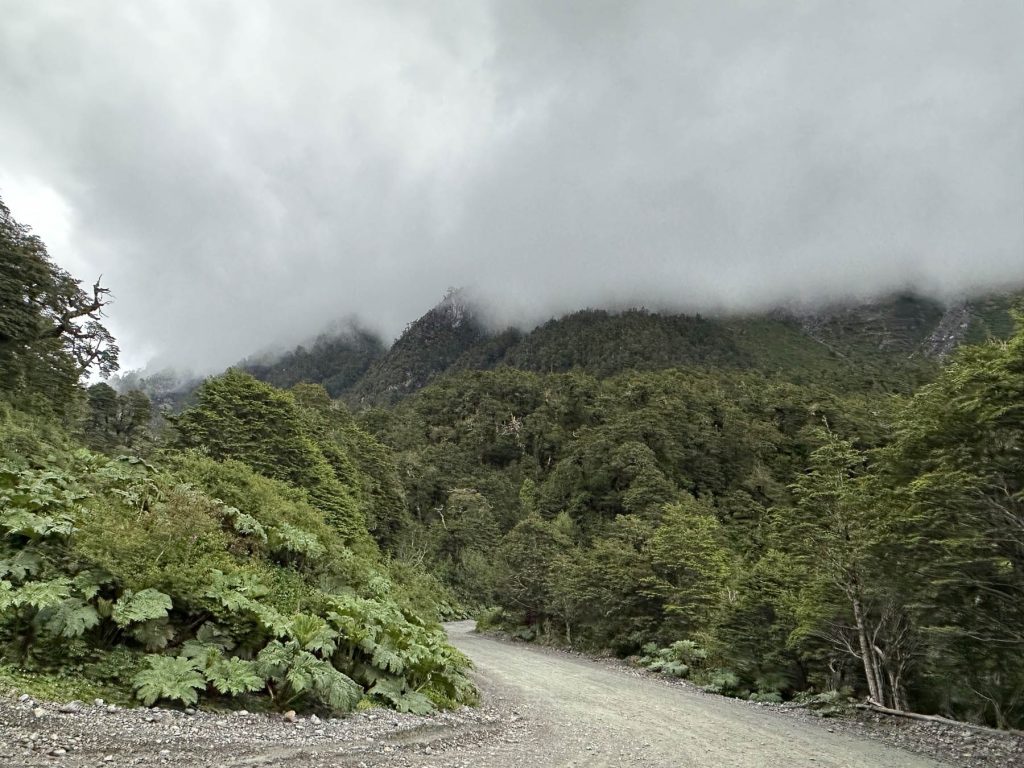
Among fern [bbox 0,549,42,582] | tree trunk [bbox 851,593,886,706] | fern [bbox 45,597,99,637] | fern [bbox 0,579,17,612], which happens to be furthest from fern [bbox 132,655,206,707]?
tree trunk [bbox 851,593,886,706]

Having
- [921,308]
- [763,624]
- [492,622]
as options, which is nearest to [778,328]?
[921,308]

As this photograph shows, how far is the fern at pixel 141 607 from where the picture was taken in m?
7.44

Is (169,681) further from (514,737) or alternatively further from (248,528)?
(248,528)

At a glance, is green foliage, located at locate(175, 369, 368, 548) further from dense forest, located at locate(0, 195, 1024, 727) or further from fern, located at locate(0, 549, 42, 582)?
fern, located at locate(0, 549, 42, 582)

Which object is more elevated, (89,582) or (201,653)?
(89,582)

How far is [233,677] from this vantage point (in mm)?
7625

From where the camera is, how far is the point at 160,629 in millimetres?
7887

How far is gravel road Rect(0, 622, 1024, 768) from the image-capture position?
575cm

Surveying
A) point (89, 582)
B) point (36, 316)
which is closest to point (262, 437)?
point (36, 316)

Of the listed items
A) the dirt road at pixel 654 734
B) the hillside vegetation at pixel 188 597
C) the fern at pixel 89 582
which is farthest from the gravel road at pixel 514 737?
the fern at pixel 89 582

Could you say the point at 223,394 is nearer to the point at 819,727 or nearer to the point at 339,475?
the point at 339,475

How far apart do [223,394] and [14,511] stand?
21.9 meters

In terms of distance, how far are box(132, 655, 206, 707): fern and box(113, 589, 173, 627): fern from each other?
550 millimetres

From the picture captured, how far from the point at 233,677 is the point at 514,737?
14.7 ft
